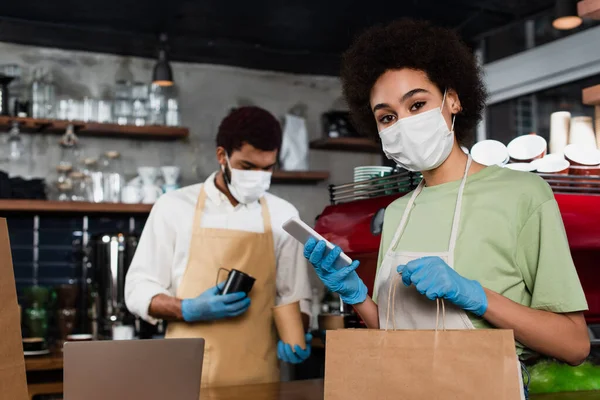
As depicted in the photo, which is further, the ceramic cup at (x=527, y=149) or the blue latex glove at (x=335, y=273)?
the ceramic cup at (x=527, y=149)

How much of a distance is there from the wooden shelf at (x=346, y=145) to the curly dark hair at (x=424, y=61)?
3.21 meters

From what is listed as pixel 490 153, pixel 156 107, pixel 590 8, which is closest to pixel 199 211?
pixel 490 153

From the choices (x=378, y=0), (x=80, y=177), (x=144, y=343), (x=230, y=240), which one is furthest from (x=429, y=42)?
(x=80, y=177)

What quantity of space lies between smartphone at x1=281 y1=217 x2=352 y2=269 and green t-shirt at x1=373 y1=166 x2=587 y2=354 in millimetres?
169

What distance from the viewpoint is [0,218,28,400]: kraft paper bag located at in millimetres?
1060

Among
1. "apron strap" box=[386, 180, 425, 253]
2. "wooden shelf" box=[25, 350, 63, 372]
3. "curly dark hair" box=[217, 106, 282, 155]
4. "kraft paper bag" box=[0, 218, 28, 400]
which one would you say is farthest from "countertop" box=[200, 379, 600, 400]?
"wooden shelf" box=[25, 350, 63, 372]

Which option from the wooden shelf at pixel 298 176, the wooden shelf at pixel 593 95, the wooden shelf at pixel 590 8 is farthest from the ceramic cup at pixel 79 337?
the wooden shelf at pixel 590 8

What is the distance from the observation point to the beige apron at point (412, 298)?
55.4 inches

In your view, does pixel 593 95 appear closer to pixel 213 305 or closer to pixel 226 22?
pixel 213 305

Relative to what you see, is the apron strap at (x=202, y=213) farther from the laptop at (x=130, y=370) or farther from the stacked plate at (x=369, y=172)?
the laptop at (x=130, y=370)

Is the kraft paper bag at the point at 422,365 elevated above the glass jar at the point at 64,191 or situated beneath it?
situated beneath

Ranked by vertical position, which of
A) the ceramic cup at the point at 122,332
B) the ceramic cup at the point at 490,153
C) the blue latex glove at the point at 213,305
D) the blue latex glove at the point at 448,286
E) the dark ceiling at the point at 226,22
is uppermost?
the dark ceiling at the point at 226,22

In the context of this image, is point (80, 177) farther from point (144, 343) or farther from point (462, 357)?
point (462, 357)

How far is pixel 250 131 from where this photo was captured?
105 inches
